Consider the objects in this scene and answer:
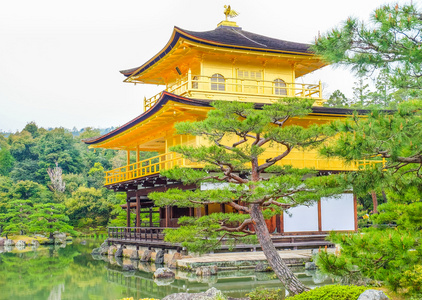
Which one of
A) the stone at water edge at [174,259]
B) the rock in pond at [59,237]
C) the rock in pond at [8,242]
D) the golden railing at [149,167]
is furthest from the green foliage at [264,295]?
the rock in pond at [59,237]

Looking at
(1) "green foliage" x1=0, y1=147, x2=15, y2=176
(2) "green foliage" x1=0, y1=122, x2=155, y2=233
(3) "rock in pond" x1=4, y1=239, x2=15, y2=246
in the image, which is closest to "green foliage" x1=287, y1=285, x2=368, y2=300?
(2) "green foliage" x1=0, y1=122, x2=155, y2=233

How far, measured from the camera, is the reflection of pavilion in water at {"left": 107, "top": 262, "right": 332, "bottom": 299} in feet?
39.5

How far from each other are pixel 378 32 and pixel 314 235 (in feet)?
40.8

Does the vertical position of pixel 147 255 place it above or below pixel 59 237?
above

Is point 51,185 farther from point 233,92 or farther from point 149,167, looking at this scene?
point 233,92

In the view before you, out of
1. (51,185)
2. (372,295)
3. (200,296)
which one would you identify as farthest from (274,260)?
(51,185)

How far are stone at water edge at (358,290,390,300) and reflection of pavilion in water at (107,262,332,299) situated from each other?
14.8 feet

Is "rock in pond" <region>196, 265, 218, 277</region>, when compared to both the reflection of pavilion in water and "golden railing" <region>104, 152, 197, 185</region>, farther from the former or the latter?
"golden railing" <region>104, 152, 197, 185</region>

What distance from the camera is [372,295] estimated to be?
6.71 meters

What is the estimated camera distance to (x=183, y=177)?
10.2m

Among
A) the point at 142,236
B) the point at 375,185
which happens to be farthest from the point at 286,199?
the point at 142,236

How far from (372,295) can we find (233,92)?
12203 millimetres

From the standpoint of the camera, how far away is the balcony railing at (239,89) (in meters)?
17.9

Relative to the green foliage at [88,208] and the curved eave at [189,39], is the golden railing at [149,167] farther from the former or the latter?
the green foliage at [88,208]
